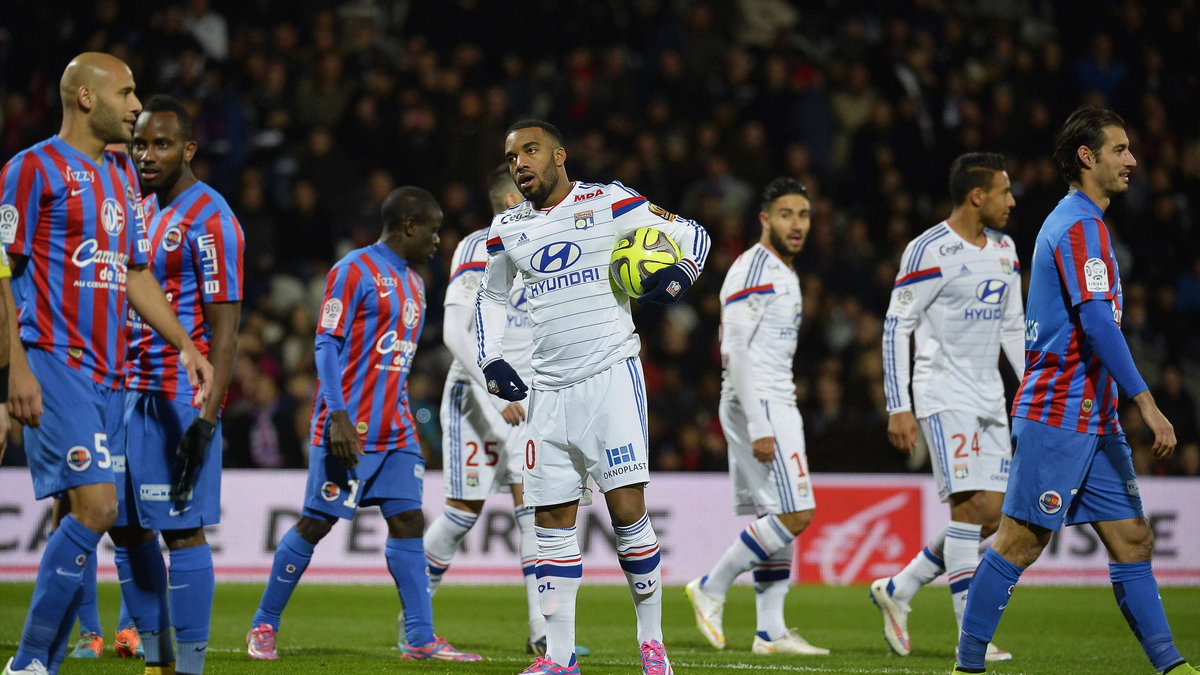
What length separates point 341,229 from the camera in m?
15.4

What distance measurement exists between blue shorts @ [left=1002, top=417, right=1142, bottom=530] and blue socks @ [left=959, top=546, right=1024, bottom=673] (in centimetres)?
22

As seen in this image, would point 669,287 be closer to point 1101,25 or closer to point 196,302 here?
point 196,302

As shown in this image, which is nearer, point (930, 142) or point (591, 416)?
point (591, 416)

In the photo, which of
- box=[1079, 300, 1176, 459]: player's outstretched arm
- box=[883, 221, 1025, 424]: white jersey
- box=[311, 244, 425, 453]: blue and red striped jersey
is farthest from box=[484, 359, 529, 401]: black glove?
box=[883, 221, 1025, 424]: white jersey

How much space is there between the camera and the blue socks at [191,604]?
5.11 metres

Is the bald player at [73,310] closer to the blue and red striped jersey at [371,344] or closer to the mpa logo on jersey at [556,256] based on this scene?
the mpa logo on jersey at [556,256]

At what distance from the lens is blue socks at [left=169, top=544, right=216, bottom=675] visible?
5.11 meters

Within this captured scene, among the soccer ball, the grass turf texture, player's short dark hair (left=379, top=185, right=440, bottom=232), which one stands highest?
player's short dark hair (left=379, top=185, right=440, bottom=232)

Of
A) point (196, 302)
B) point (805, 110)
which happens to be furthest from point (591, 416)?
point (805, 110)

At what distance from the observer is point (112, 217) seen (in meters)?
5.00

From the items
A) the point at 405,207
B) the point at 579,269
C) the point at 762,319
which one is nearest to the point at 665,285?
the point at 579,269

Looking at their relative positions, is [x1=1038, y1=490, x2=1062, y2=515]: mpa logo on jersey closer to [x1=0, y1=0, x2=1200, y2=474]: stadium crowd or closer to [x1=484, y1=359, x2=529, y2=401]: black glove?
[x1=484, y1=359, x2=529, y2=401]: black glove

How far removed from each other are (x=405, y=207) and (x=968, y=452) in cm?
346

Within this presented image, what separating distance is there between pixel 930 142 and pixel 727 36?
3.22m
